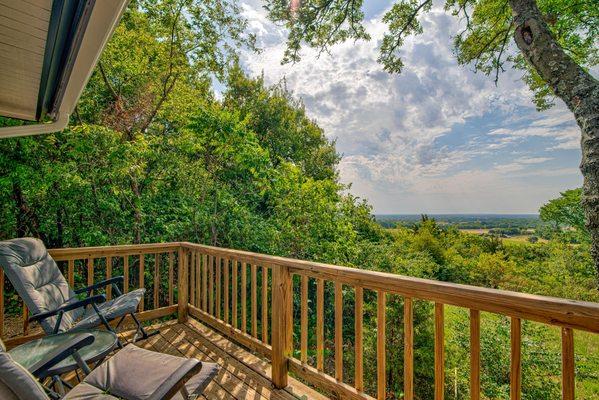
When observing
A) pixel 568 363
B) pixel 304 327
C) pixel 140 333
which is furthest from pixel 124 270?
pixel 568 363

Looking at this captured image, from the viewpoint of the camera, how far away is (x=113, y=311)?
9.18 feet

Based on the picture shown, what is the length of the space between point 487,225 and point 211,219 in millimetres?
27005

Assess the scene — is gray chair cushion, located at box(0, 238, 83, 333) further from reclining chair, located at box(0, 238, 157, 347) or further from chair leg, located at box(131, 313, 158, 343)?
chair leg, located at box(131, 313, 158, 343)

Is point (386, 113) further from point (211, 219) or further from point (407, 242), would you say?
point (211, 219)

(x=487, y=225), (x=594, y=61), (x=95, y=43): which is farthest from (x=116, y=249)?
(x=487, y=225)

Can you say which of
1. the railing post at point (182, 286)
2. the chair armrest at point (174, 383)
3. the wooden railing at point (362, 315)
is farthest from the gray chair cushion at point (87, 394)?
the railing post at point (182, 286)

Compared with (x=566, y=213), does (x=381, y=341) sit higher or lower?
lower

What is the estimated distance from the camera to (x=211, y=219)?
5.97 m

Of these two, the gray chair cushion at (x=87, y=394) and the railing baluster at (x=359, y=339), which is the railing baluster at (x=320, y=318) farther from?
the gray chair cushion at (x=87, y=394)

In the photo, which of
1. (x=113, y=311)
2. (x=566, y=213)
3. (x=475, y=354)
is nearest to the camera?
(x=475, y=354)

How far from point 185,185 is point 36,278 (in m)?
3.51

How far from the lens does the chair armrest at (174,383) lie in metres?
1.30

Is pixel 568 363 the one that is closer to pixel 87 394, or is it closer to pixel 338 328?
pixel 338 328

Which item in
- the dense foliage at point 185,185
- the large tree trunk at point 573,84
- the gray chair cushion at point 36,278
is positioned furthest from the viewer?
the dense foliage at point 185,185
